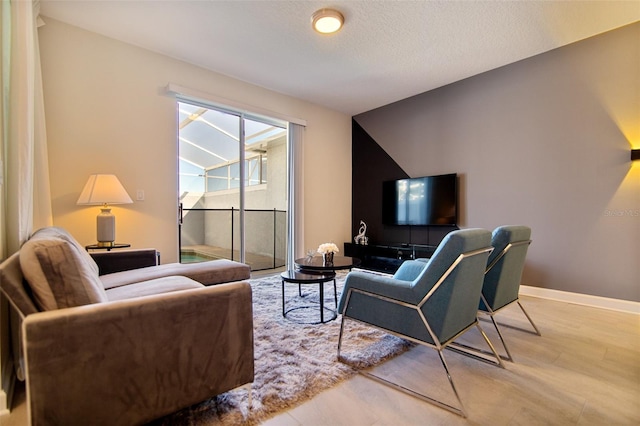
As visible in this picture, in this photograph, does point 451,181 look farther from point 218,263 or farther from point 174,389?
point 174,389

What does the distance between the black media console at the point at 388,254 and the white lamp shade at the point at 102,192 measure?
341cm

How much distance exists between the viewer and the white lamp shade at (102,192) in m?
2.68

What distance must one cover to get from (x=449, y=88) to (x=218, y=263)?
4.02 metres

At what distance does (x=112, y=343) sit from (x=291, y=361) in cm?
110

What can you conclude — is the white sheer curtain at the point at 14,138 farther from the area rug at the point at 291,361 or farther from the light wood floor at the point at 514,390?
the area rug at the point at 291,361

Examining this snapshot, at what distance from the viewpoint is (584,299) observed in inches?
128

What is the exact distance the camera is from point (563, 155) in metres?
3.41

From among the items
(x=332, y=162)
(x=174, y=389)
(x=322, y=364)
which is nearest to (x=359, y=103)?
(x=332, y=162)

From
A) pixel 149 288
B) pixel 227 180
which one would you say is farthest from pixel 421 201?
pixel 149 288

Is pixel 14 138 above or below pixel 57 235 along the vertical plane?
above

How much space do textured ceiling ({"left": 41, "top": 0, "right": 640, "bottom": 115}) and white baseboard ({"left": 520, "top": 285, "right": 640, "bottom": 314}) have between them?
2.81 m

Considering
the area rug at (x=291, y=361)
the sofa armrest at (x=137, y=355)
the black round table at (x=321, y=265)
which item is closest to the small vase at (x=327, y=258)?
the black round table at (x=321, y=265)

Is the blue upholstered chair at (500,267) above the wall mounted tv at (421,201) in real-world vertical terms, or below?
below

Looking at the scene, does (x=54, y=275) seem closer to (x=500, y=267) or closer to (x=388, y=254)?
(x=500, y=267)
